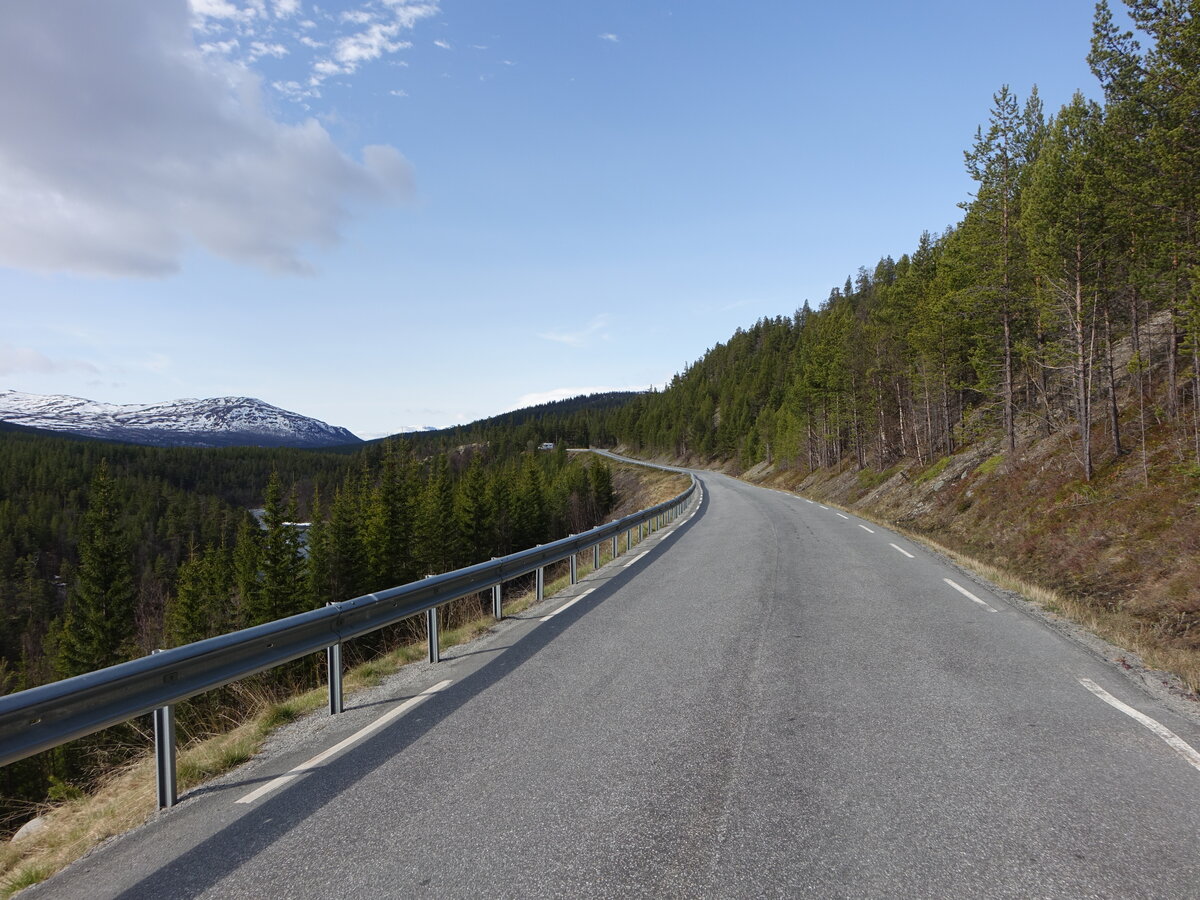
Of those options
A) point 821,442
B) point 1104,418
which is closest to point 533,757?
point 1104,418

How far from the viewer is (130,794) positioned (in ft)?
14.6

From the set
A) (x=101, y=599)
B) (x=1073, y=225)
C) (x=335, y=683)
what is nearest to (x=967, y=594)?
(x=335, y=683)

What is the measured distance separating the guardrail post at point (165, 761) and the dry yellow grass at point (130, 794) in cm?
12

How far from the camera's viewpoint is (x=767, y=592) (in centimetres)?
973

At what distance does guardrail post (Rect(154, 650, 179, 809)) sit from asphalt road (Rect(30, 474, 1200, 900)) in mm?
174

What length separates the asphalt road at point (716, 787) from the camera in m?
2.93

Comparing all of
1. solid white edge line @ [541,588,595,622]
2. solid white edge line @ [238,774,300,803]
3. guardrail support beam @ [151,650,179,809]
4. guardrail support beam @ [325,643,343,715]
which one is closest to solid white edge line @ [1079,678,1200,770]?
solid white edge line @ [238,774,300,803]

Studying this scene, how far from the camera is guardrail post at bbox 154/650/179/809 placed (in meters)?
3.89

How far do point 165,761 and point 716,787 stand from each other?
330 cm

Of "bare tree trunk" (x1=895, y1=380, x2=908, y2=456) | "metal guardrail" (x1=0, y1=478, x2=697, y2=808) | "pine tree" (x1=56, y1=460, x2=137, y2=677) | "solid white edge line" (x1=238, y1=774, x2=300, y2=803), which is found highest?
"bare tree trunk" (x1=895, y1=380, x2=908, y2=456)

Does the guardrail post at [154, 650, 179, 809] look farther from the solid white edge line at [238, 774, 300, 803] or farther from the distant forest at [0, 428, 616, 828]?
the distant forest at [0, 428, 616, 828]

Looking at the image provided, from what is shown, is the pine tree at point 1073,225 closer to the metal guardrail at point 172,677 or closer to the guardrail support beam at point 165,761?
the metal guardrail at point 172,677

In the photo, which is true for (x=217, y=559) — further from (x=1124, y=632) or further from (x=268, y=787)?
(x=1124, y=632)

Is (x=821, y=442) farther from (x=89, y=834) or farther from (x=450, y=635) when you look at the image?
(x=89, y=834)
